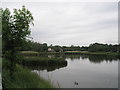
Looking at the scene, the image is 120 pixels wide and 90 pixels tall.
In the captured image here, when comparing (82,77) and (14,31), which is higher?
(14,31)

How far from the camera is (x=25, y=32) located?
4.96m

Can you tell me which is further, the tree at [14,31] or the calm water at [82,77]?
the calm water at [82,77]

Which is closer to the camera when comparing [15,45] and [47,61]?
[15,45]

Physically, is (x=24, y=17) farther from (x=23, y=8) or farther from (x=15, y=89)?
(x=15, y=89)

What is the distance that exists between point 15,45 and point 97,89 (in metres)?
4.46

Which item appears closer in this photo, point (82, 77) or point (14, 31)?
point (14, 31)

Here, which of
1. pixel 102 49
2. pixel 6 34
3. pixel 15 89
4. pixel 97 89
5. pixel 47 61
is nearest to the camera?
pixel 15 89

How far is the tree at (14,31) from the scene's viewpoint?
488cm

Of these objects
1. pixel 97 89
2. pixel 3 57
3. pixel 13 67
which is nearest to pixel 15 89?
pixel 13 67

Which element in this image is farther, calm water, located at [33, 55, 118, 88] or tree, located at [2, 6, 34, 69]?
calm water, located at [33, 55, 118, 88]

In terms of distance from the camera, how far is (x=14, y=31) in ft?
16.5

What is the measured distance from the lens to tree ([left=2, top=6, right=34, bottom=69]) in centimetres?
488

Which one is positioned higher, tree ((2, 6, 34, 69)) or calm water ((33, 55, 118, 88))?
tree ((2, 6, 34, 69))

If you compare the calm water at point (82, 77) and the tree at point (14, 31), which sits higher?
the tree at point (14, 31)
